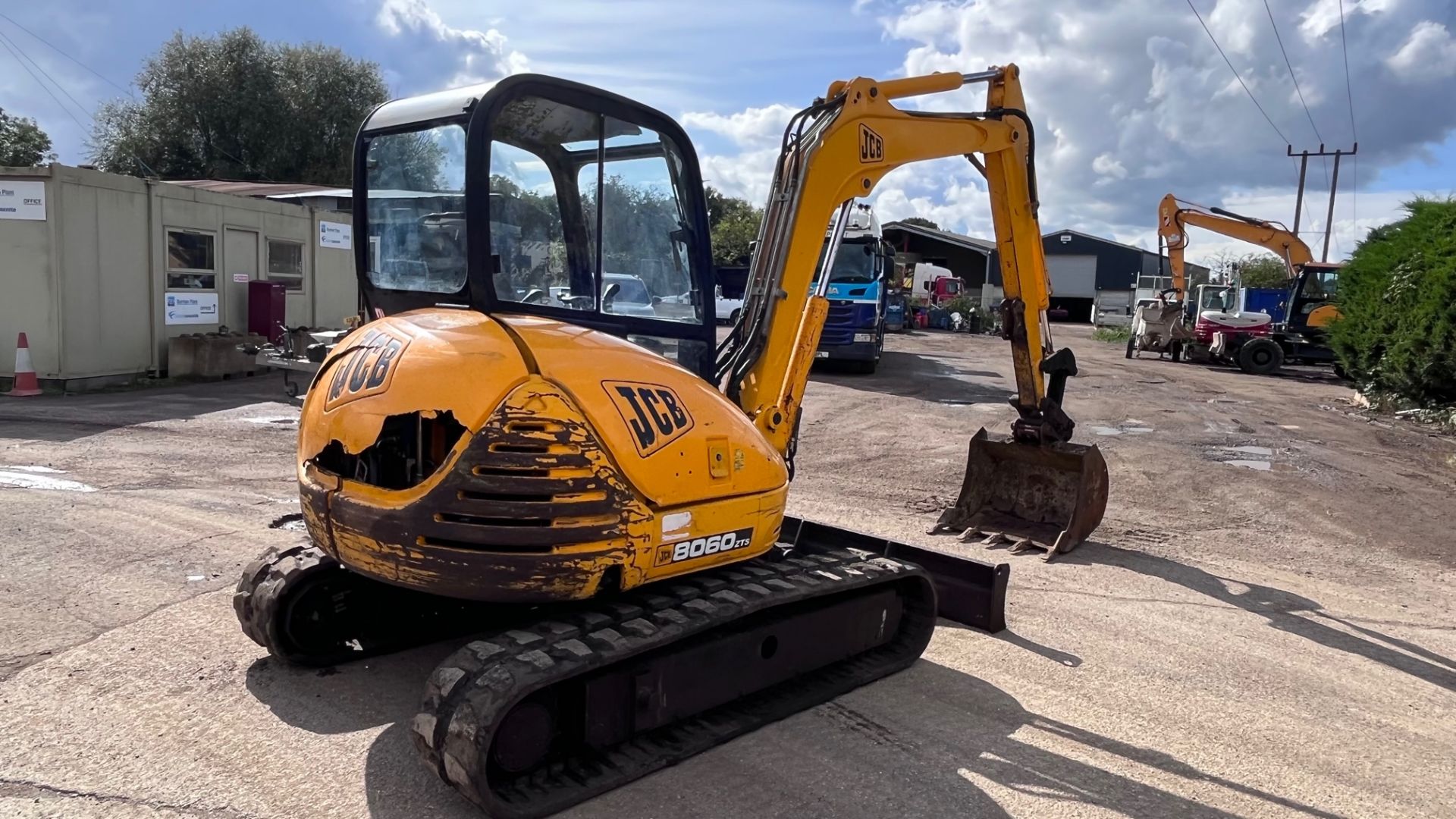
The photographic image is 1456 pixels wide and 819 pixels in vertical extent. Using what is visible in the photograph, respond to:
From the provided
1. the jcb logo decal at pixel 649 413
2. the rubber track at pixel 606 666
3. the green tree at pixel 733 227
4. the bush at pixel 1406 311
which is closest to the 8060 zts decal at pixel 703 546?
the rubber track at pixel 606 666

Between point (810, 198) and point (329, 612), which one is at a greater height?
Result: point (810, 198)

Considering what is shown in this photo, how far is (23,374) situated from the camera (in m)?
12.3

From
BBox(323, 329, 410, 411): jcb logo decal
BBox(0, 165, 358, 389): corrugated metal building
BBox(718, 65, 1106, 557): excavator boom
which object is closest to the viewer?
BBox(323, 329, 410, 411): jcb logo decal

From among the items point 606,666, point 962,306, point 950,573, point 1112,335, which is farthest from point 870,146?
point 962,306

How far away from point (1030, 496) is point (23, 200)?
1221 centimetres

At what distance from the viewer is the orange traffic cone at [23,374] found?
40.3ft

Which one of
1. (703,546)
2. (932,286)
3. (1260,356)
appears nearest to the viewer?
(703,546)

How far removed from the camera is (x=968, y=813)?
3.50 m

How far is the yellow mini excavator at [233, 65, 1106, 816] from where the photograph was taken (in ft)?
11.1

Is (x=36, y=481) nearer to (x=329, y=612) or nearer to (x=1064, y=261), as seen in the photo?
(x=329, y=612)

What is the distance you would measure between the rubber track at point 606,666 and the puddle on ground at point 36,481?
585 cm

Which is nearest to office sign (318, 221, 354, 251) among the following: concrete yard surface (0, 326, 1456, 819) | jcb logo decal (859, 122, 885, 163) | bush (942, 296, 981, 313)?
concrete yard surface (0, 326, 1456, 819)

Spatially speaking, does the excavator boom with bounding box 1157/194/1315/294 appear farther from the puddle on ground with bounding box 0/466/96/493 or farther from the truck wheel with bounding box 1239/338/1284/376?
the puddle on ground with bounding box 0/466/96/493

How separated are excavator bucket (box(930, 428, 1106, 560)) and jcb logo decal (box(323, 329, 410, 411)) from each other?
4.79 meters
